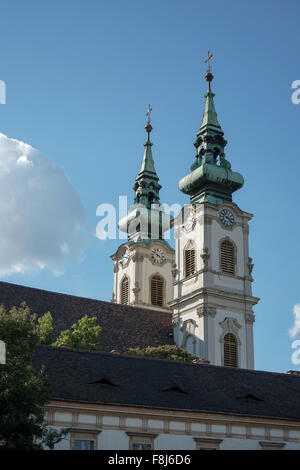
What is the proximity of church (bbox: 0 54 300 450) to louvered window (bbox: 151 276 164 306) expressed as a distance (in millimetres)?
109

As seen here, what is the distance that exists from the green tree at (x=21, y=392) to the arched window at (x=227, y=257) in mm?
39753

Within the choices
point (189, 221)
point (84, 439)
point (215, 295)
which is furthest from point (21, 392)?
point (189, 221)

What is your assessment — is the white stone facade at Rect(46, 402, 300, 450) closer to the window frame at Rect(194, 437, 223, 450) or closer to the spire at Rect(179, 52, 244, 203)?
the window frame at Rect(194, 437, 223, 450)

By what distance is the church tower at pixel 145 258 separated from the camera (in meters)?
76.2

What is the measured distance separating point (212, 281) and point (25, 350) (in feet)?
128

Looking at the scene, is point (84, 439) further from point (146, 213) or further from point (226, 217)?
point (146, 213)

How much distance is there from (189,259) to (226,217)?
15.6ft

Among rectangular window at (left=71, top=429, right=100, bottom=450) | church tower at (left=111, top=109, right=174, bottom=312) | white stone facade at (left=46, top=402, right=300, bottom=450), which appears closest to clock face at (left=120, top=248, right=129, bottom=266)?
church tower at (left=111, top=109, right=174, bottom=312)

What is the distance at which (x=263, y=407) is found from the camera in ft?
119

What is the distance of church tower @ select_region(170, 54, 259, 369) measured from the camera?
6500cm

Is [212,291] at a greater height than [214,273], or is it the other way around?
[214,273]

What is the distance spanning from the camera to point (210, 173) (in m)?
71.3

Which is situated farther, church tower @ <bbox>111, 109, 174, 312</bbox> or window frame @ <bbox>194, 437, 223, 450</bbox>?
church tower @ <bbox>111, 109, 174, 312</bbox>

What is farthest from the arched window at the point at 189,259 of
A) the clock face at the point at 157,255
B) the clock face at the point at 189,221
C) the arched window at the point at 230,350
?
the clock face at the point at 157,255
